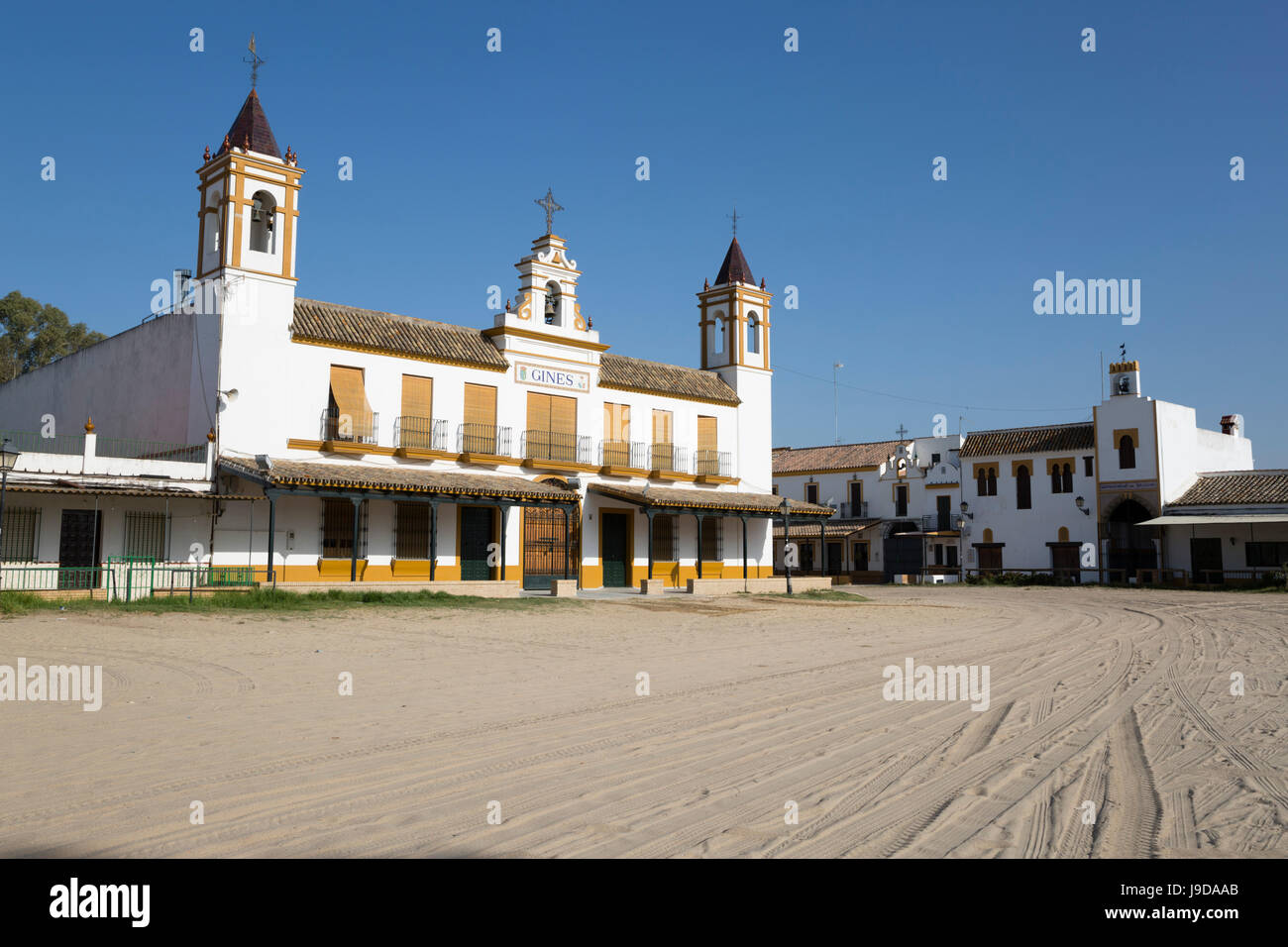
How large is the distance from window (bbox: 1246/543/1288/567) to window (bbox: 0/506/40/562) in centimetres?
3906

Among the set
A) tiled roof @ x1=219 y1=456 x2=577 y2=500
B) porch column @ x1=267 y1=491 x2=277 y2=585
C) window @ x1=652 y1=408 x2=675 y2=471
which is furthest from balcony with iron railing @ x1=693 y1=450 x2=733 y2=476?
porch column @ x1=267 y1=491 x2=277 y2=585

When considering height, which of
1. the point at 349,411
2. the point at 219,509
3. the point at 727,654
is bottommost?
the point at 727,654

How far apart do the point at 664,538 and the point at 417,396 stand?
9606mm

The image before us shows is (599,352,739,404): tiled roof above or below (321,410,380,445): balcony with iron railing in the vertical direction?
above

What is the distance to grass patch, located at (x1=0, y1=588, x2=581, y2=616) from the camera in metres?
16.9

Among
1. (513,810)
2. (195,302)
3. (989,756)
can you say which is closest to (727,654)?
(989,756)

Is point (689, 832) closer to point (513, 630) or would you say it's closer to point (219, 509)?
point (513, 630)

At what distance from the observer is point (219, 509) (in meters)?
21.3

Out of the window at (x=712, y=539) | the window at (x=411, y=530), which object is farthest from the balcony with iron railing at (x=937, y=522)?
the window at (x=411, y=530)

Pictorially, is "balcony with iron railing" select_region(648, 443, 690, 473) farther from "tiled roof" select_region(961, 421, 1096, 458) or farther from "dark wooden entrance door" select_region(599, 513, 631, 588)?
"tiled roof" select_region(961, 421, 1096, 458)

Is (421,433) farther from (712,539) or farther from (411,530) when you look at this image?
(712,539)

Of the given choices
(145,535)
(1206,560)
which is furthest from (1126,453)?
(145,535)

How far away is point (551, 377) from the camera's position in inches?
1097
